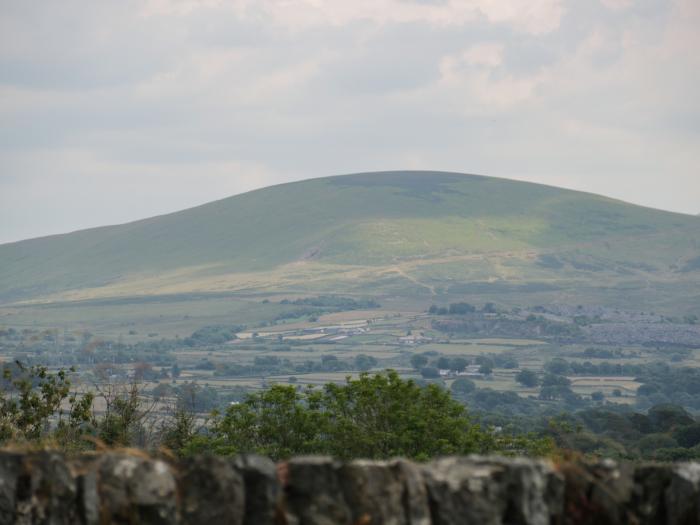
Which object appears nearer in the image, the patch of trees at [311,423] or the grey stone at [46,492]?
the grey stone at [46,492]

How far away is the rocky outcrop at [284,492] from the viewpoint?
11.2 metres

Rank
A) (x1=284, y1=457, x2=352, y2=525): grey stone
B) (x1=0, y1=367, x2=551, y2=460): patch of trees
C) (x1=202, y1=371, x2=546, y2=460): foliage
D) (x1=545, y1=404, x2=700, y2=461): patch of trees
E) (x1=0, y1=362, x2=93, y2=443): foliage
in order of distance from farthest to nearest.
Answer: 1. (x1=545, y1=404, x2=700, y2=461): patch of trees
2. (x1=202, y1=371, x2=546, y2=460): foliage
3. (x1=0, y1=367, x2=551, y2=460): patch of trees
4. (x1=0, y1=362, x2=93, y2=443): foliage
5. (x1=284, y1=457, x2=352, y2=525): grey stone

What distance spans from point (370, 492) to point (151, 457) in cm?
227

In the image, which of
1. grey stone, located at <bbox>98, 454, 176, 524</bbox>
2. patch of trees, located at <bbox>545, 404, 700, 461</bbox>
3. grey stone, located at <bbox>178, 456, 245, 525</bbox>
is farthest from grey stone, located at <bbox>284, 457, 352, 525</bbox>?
patch of trees, located at <bbox>545, 404, 700, 461</bbox>

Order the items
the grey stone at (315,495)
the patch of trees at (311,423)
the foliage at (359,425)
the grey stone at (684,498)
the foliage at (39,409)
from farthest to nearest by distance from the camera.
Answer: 1. the foliage at (359,425)
2. the patch of trees at (311,423)
3. the foliage at (39,409)
4. the grey stone at (684,498)
5. the grey stone at (315,495)

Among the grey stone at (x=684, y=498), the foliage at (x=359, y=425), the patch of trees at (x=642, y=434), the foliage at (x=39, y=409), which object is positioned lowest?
the patch of trees at (x=642, y=434)

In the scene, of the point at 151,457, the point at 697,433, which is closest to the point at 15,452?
the point at 151,457

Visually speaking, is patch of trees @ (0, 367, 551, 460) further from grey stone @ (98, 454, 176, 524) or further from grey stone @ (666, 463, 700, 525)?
grey stone @ (666, 463, 700, 525)

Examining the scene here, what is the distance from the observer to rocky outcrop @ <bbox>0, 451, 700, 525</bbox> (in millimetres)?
11227

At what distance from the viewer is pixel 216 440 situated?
42.3 metres

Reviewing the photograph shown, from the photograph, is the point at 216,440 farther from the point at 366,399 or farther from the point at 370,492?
the point at 370,492

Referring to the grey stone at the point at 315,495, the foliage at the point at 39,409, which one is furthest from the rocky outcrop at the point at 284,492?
the foliage at the point at 39,409

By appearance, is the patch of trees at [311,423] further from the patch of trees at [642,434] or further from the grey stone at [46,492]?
the patch of trees at [642,434]

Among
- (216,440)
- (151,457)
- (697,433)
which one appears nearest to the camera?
(151,457)
